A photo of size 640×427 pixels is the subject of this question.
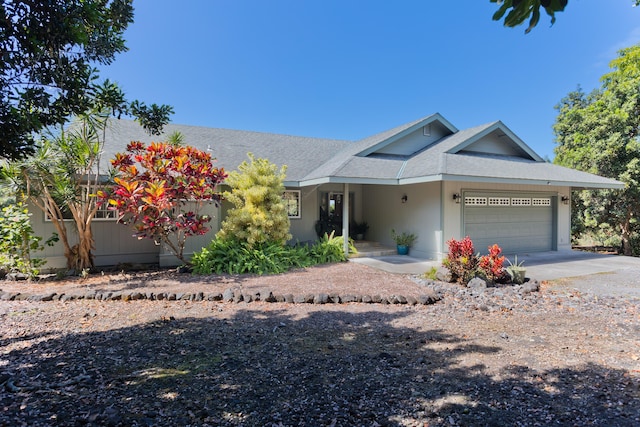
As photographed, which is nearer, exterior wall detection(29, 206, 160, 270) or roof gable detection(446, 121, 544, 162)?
exterior wall detection(29, 206, 160, 270)

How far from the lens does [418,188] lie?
11531mm

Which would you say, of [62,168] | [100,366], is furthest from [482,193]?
[62,168]

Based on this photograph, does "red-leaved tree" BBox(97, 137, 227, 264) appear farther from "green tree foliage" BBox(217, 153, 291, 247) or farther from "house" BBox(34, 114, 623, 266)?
"house" BBox(34, 114, 623, 266)

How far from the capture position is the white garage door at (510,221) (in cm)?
1130

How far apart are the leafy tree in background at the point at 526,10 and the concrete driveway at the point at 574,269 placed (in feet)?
23.7

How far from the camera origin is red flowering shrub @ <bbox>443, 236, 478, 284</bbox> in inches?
286

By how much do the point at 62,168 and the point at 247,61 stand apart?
415 inches

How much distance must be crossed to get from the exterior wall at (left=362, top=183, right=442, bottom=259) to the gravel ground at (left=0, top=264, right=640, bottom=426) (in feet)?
15.7

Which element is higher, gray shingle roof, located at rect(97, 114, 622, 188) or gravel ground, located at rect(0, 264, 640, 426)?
gray shingle roof, located at rect(97, 114, 622, 188)

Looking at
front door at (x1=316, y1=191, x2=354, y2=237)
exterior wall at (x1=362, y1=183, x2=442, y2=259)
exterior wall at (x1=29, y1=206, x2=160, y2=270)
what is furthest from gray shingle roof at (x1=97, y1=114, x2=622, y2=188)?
exterior wall at (x1=29, y1=206, x2=160, y2=270)

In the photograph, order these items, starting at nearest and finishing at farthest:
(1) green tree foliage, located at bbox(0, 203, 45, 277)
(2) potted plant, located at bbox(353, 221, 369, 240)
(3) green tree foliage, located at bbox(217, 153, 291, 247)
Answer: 1. (1) green tree foliage, located at bbox(0, 203, 45, 277)
2. (3) green tree foliage, located at bbox(217, 153, 291, 247)
3. (2) potted plant, located at bbox(353, 221, 369, 240)

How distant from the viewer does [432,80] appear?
1948 centimetres

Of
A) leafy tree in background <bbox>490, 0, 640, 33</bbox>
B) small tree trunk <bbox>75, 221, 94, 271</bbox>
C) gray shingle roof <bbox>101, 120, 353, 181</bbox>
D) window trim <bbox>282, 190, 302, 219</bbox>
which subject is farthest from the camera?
window trim <bbox>282, 190, 302, 219</bbox>

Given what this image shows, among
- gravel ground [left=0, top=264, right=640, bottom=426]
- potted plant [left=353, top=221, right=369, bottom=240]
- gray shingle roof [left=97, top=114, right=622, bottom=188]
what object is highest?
gray shingle roof [left=97, top=114, right=622, bottom=188]
